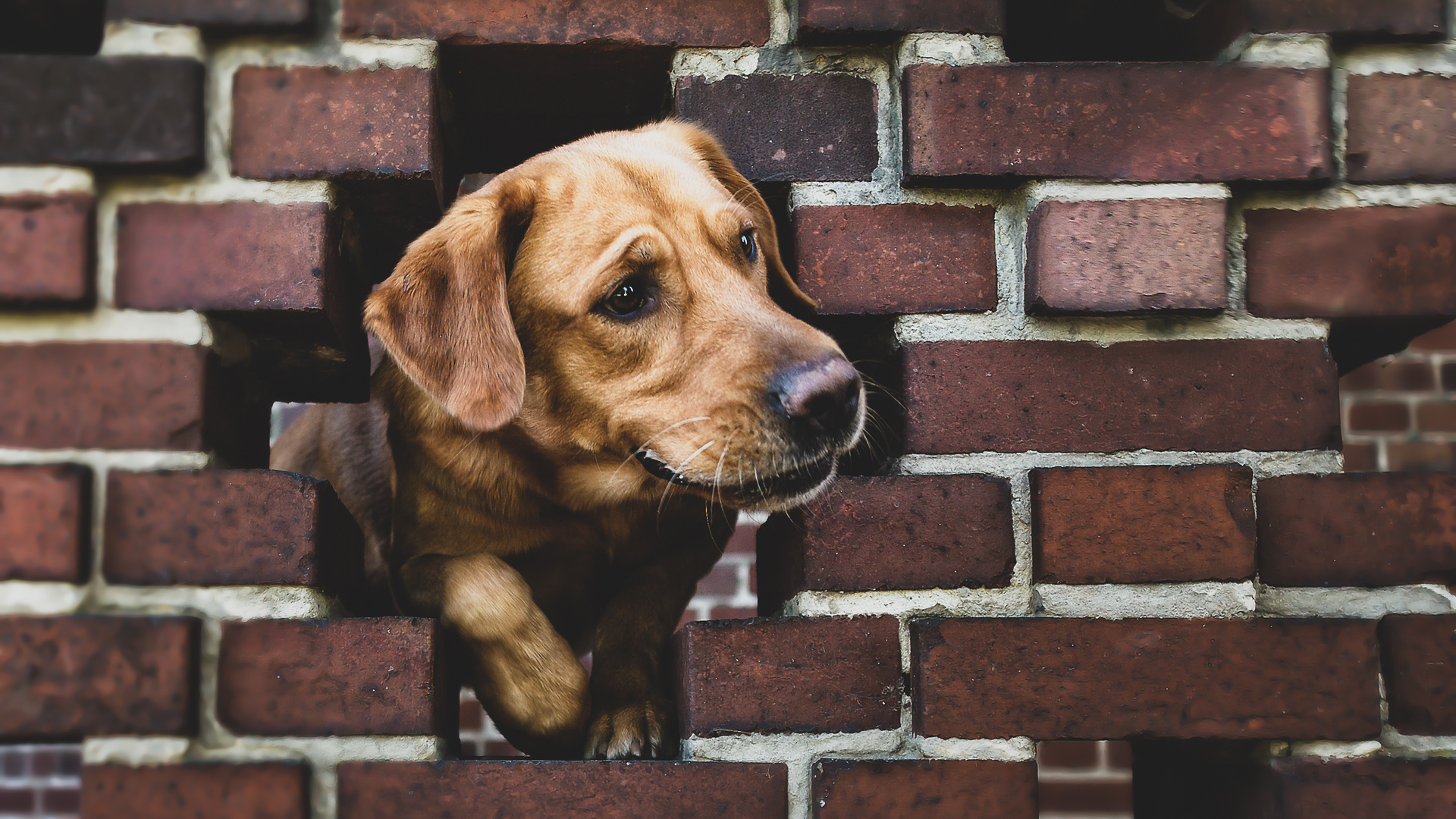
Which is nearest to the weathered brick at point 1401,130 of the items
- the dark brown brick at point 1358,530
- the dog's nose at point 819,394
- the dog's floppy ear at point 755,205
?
the dark brown brick at point 1358,530

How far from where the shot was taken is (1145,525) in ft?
3.74

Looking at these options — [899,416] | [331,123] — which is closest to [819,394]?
[899,416]

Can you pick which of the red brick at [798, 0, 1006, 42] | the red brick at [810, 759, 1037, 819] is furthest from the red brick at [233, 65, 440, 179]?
the red brick at [810, 759, 1037, 819]

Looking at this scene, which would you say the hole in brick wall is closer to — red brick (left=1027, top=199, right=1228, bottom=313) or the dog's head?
red brick (left=1027, top=199, right=1228, bottom=313)

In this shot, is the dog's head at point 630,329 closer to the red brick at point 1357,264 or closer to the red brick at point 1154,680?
the red brick at point 1154,680

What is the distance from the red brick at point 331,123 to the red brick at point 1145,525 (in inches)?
34.2

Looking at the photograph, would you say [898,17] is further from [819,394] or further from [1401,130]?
[1401,130]

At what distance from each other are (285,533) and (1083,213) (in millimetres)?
1014

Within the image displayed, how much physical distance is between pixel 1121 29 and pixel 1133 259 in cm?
47

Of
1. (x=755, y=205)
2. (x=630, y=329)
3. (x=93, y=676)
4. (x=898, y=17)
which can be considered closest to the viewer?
(x=93, y=676)

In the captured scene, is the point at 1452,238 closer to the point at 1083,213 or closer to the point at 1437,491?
the point at 1437,491

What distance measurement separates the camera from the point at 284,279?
117 centimetres

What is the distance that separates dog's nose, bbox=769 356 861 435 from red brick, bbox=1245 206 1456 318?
1.62ft

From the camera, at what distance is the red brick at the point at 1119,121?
1.17m
